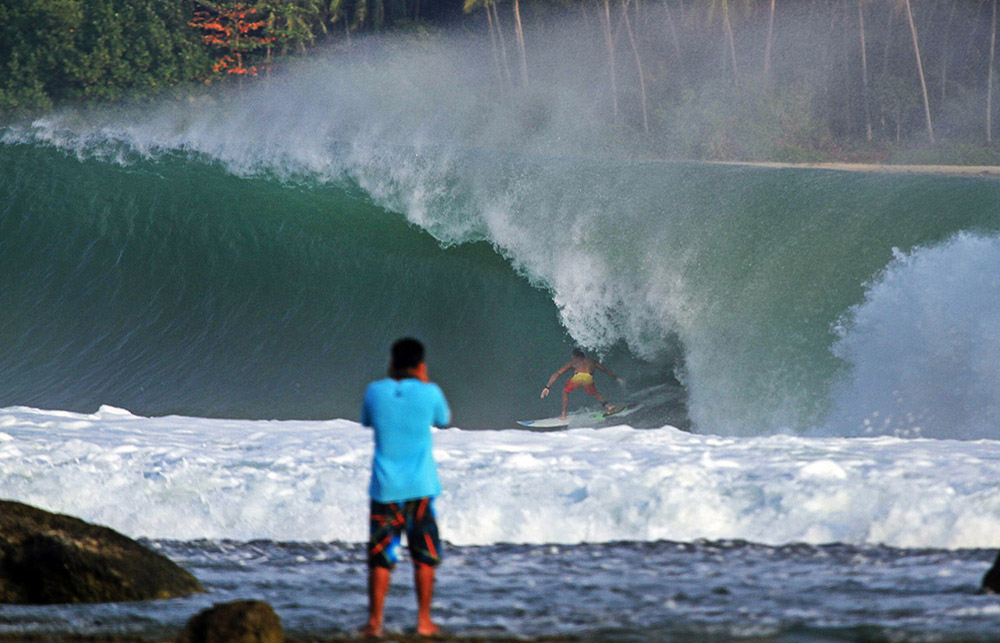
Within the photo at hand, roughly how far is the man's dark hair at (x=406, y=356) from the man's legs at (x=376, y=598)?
2.60 ft

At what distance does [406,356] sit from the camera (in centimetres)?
426

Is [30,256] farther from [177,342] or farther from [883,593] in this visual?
[883,593]

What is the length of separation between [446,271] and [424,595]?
9.85m

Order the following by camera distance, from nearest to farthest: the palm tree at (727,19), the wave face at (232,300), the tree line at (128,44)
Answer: the wave face at (232,300) < the tree line at (128,44) < the palm tree at (727,19)

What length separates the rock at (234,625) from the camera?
3.69 meters

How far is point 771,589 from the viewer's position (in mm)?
4645

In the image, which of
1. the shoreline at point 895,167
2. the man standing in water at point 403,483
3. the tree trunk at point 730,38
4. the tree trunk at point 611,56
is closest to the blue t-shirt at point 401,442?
the man standing in water at point 403,483

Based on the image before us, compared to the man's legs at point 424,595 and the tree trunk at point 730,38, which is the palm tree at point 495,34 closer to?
the tree trunk at point 730,38

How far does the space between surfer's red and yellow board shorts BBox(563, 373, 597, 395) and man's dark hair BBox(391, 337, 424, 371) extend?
7.29 meters

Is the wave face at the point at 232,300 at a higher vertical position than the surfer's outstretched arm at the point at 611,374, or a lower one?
higher

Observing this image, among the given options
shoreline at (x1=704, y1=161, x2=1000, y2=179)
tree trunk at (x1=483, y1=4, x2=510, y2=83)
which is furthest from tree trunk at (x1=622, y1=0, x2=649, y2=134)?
tree trunk at (x1=483, y1=4, x2=510, y2=83)

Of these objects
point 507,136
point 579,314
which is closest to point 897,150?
point 507,136

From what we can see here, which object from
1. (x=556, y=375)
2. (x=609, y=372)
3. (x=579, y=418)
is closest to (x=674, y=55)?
(x=609, y=372)

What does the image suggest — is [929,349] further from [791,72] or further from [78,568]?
[791,72]
